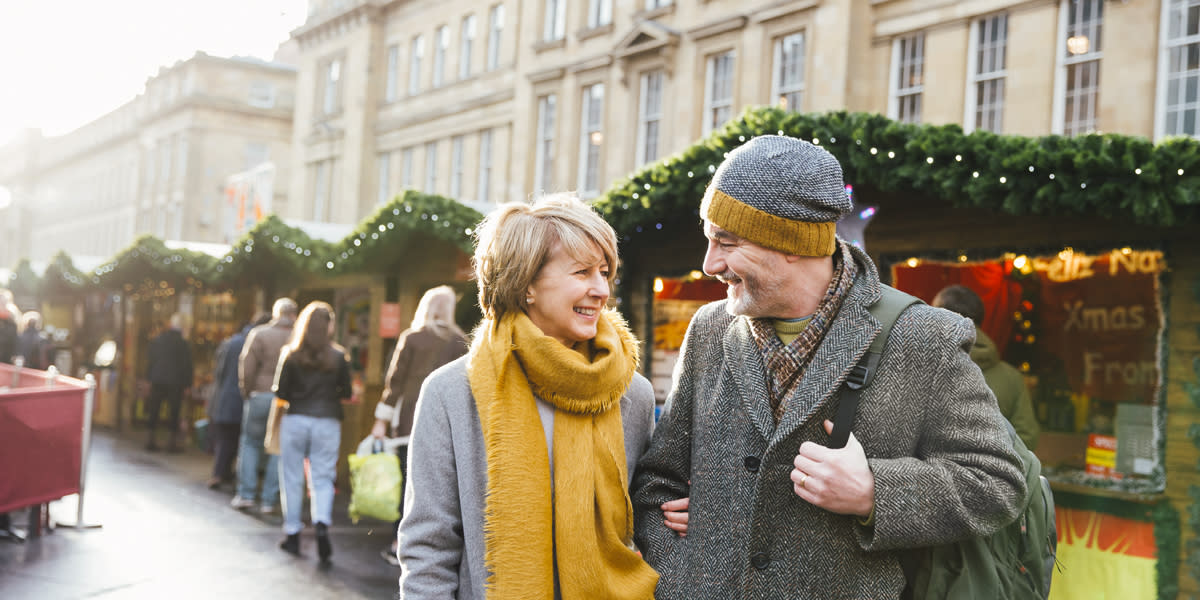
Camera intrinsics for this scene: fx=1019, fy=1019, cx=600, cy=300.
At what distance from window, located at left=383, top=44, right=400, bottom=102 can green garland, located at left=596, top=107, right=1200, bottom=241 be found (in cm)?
2780

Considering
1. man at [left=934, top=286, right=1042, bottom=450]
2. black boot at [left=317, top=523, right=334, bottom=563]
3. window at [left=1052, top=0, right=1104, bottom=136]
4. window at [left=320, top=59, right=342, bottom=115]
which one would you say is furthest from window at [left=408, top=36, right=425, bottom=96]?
man at [left=934, top=286, right=1042, bottom=450]

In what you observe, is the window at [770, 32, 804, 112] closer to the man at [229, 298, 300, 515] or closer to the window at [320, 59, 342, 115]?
the man at [229, 298, 300, 515]

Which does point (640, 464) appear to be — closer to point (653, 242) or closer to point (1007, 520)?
point (1007, 520)

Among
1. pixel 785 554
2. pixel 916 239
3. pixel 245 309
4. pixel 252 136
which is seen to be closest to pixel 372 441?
pixel 916 239

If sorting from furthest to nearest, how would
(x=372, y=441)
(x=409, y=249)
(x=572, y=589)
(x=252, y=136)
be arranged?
(x=252, y=136)
(x=409, y=249)
(x=372, y=441)
(x=572, y=589)

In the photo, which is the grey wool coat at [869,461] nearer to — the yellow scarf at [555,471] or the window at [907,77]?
the yellow scarf at [555,471]

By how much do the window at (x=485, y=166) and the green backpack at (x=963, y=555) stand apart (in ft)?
86.1

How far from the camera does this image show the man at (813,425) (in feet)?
6.56

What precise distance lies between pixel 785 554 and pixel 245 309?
14302mm

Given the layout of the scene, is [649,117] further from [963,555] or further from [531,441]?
[963,555]

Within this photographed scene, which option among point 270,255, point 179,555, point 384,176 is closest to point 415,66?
point 384,176

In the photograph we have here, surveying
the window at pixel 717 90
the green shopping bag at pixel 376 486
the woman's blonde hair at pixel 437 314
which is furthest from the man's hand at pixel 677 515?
the window at pixel 717 90

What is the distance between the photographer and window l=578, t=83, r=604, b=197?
80.0 ft

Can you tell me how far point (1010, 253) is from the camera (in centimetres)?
648
